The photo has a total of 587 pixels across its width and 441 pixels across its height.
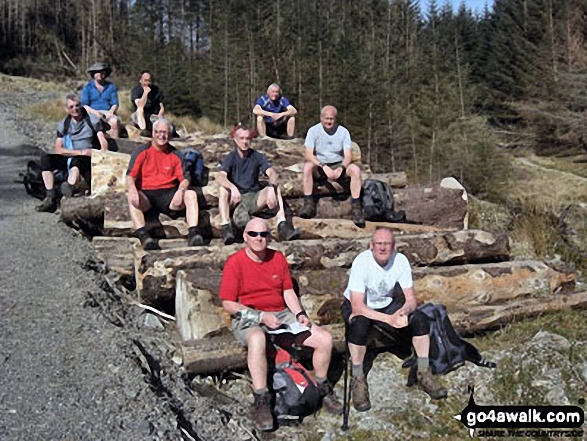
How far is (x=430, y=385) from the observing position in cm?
551

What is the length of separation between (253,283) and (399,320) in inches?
52.0

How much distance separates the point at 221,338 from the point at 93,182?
405cm

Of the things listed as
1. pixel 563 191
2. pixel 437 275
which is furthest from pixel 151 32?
pixel 437 275

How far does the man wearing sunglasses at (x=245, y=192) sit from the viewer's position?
7.64 meters

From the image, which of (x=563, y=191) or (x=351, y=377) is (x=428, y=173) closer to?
(x=563, y=191)

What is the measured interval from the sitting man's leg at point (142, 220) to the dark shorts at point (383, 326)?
Answer: 8.34ft

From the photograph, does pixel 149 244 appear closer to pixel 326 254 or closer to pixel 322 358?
pixel 326 254

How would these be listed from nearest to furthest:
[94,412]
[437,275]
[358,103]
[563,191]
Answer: [94,412] → [437,275] → [563,191] → [358,103]

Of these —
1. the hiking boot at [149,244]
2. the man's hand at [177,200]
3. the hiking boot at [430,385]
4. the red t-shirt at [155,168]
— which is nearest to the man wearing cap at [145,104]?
the red t-shirt at [155,168]

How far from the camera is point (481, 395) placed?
220 inches

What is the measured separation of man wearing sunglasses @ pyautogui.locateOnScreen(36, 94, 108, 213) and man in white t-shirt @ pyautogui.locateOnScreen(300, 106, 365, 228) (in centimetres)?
322

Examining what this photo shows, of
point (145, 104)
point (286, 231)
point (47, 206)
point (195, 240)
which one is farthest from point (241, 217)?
point (145, 104)

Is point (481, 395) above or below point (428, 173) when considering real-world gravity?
below

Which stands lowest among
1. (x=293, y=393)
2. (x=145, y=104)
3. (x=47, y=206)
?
(x=293, y=393)
